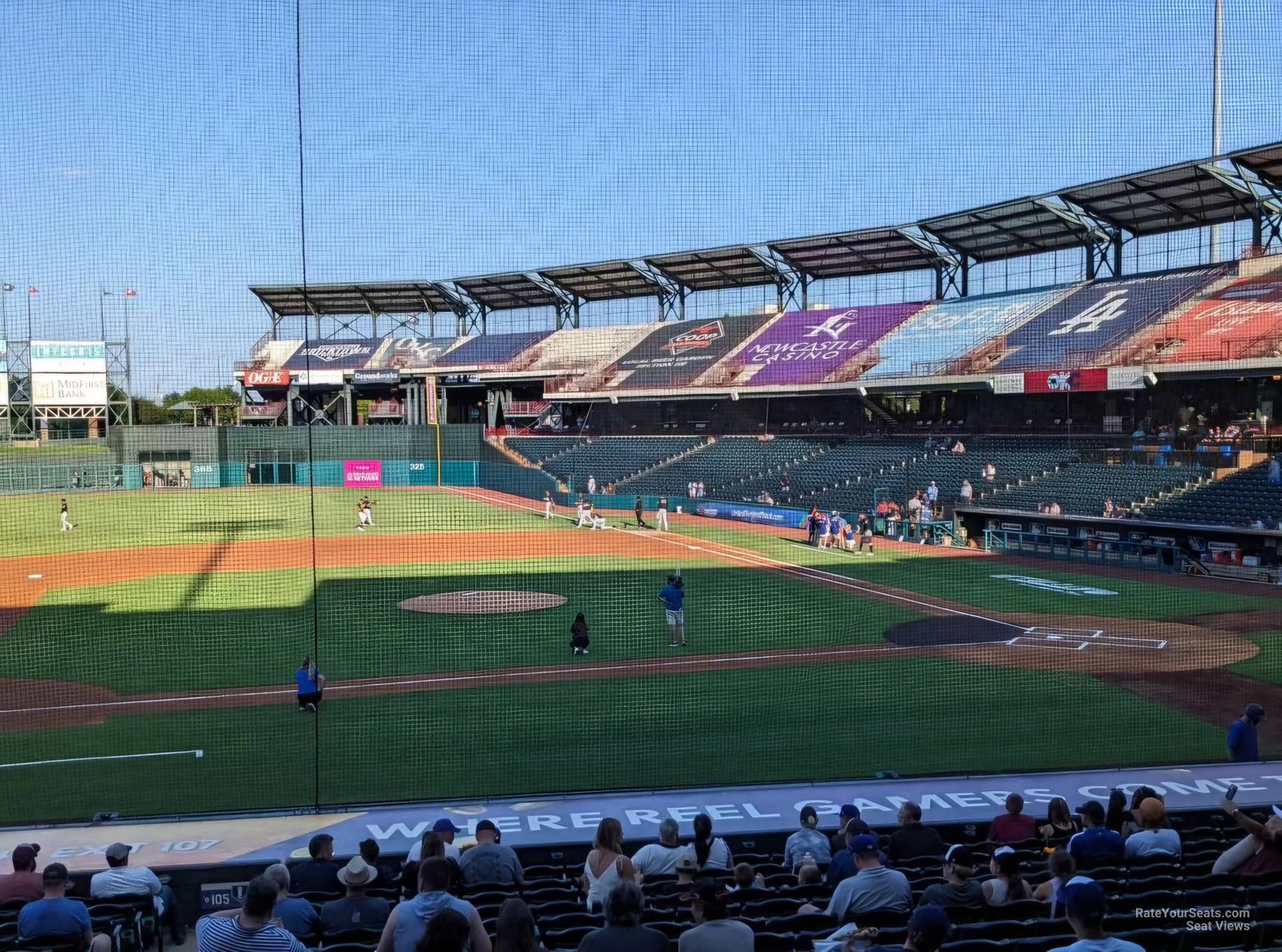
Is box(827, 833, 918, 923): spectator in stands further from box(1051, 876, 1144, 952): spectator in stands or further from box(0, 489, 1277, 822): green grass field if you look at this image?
box(0, 489, 1277, 822): green grass field

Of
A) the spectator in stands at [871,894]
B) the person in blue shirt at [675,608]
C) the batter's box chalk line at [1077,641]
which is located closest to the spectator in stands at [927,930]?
the spectator in stands at [871,894]

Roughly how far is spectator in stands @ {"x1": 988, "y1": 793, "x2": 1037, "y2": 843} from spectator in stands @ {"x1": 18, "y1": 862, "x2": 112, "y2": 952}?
497 cm

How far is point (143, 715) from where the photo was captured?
12273 millimetres

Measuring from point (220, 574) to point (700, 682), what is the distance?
13.5 meters

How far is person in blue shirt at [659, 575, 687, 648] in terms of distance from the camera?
49.8 feet

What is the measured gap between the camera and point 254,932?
13.4 feet

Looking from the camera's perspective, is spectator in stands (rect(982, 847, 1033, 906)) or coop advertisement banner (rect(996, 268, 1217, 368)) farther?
coop advertisement banner (rect(996, 268, 1217, 368))

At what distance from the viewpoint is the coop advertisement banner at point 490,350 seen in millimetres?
50156

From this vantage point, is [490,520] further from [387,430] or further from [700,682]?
A: [700,682]

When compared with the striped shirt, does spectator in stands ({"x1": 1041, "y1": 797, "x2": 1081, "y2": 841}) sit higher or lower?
lower

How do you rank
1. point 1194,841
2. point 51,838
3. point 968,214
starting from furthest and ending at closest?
point 968,214 < point 51,838 < point 1194,841

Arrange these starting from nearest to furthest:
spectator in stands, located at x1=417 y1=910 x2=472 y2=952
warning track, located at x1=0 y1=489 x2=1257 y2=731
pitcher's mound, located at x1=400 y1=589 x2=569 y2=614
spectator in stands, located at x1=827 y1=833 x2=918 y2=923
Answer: spectator in stands, located at x1=417 y1=910 x2=472 y2=952 < spectator in stands, located at x1=827 y1=833 x2=918 y2=923 < warning track, located at x1=0 y1=489 x2=1257 y2=731 < pitcher's mound, located at x1=400 y1=589 x2=569 y2=614

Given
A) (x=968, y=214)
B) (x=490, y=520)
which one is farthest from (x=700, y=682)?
(x=968, y=214)

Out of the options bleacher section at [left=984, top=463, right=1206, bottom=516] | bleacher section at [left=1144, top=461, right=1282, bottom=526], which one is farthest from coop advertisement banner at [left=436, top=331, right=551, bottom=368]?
bleacher section at [left=1144, top=461, right=1282, bottom=526]
